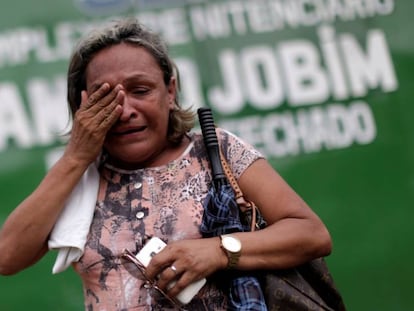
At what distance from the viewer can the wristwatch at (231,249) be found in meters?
1.88

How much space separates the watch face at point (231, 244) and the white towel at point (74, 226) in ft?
1.11

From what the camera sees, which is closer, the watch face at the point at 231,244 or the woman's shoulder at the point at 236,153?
the watch face at the point at 231,244

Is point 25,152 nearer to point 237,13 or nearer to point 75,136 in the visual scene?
point 237,13

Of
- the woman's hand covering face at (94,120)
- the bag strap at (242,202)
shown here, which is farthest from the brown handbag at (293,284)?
the woman's hand covering face at (94,120)

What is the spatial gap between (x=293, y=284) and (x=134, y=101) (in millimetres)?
592

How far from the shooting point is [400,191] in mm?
4039

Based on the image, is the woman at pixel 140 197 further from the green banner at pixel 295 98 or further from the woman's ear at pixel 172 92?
the green banner at pixel 295 98

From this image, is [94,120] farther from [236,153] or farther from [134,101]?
[236,153]

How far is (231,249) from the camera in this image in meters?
1.88

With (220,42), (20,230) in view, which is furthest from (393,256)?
(20,230)

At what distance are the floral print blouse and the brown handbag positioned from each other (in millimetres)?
73

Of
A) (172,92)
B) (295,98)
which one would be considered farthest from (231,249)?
(295,98)

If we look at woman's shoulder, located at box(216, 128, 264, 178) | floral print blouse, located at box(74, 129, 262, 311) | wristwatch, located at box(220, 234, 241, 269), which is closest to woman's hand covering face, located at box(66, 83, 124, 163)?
floral print blouse, located at box(74, 129, 262, 311)

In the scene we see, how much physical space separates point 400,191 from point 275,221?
220 centimetres
